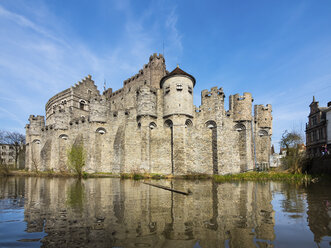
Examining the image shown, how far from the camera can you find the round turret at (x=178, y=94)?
24.6 m

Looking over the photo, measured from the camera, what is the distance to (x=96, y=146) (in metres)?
27.0

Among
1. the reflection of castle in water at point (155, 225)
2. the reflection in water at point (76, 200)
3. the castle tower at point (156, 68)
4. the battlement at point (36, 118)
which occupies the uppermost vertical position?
the castle tower at point (156, 68)

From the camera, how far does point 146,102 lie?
82.5ft

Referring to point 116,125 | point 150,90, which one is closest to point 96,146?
point 116,125

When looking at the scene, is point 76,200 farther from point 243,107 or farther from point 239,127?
point 243,107

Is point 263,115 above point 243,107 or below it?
below

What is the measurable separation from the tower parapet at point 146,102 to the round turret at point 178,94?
162cm

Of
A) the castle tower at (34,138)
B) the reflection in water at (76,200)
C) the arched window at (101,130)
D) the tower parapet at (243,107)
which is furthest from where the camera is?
the castle tower at (34,138)

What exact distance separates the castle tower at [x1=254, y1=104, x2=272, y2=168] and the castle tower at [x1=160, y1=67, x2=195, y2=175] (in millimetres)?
9256

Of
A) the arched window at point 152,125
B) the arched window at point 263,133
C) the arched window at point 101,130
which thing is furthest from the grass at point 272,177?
the arched window at point 101,130

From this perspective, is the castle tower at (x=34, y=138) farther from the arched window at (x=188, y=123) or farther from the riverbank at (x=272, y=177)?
the riverbank at (x=272, y=177)

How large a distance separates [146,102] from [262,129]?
629 inches

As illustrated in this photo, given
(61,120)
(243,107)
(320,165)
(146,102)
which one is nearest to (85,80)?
(61,120)

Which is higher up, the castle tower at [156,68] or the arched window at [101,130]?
the castle tower at [156,68]
